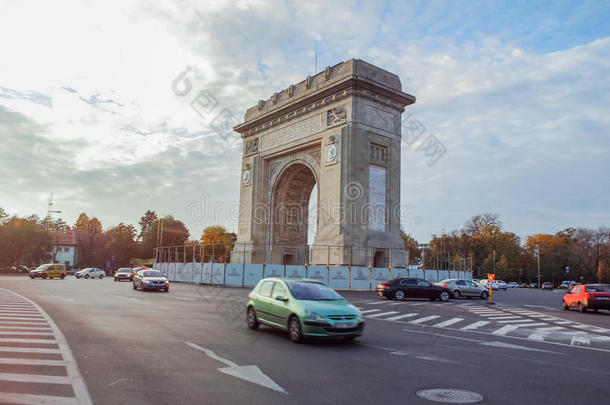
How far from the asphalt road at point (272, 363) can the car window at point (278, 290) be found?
999mm

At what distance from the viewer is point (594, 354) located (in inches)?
420

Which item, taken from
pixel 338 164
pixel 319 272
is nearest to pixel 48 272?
pixel 319 272

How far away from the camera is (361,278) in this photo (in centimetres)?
3469

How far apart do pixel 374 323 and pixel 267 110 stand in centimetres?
3528

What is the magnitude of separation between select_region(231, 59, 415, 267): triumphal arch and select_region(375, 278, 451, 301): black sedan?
874 centimetres

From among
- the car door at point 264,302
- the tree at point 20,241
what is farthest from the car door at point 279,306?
the tree at point 20,241

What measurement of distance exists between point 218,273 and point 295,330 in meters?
27.1

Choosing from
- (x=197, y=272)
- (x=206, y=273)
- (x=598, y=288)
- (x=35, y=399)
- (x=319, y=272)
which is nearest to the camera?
(x=35, y=399)

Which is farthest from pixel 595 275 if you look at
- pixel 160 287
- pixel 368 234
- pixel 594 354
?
pixel 594 354

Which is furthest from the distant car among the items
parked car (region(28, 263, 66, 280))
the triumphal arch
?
the triumphal arch

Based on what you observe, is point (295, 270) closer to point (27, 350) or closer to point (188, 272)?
point (188, 272)

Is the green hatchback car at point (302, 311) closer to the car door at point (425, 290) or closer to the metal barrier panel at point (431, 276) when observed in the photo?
the car door at point (425, 290)

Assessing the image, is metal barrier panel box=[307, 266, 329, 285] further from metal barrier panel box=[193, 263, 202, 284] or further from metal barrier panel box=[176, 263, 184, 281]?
metal barrier panel box=[176, 263, 184, 281]

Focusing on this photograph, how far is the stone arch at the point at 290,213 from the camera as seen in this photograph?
4778 centimetres
